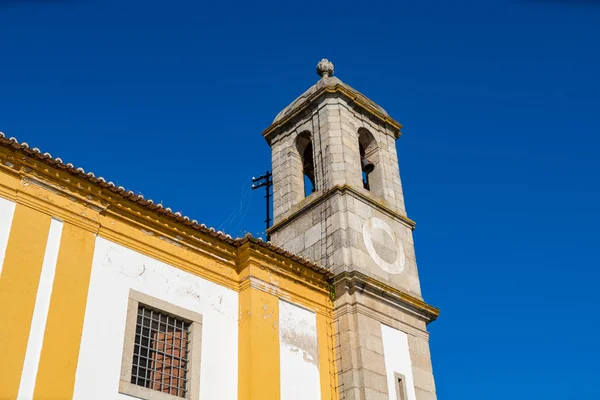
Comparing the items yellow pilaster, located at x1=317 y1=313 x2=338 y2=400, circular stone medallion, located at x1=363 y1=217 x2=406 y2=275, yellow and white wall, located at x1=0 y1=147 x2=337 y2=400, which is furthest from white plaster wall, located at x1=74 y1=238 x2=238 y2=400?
circular stone medallion, located at x1=363 y1=217 x2=406 y2=275

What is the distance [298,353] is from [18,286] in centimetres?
522

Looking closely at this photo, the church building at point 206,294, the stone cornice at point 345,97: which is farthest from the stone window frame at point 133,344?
the stone cornice at point 345,97

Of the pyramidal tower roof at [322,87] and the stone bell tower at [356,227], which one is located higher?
the pyramidal tower roof at [322,87]

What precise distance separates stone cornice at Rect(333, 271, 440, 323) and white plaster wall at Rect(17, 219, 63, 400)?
5677mm

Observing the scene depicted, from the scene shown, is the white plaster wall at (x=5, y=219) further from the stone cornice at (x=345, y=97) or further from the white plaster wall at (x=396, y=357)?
the stone cornice at (x=345, y=97)

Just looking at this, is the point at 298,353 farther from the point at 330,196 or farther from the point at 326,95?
the point at 326,95

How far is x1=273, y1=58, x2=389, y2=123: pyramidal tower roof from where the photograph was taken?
1758cm

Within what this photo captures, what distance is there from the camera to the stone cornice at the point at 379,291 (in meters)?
13.8

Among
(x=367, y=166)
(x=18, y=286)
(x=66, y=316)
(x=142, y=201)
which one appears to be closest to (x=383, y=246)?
(x=367, y=166)

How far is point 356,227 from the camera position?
14.8 meters

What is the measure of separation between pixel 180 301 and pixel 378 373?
405cm

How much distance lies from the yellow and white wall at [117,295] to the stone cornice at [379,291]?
1.39 feet

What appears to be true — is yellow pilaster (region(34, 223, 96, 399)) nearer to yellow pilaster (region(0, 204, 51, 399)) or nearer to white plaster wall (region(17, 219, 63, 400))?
white plaster wall (region(17, 219, 63, 400))

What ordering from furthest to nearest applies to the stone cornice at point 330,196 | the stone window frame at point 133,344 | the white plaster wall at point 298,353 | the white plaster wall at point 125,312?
the stone cornice at point 330,196, the white plaster wall at point 298,353, the stone window frame at point 133,344, the white plaster wall at point 125,312
